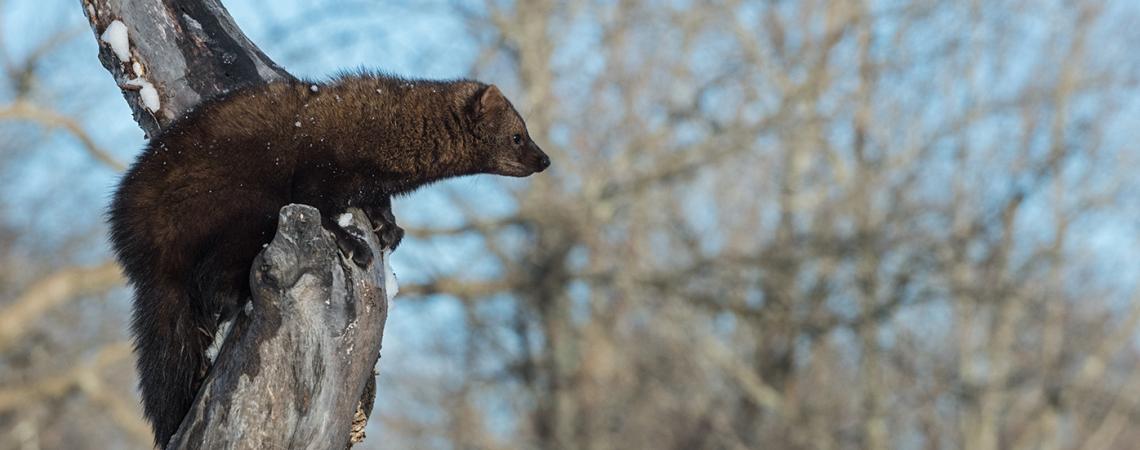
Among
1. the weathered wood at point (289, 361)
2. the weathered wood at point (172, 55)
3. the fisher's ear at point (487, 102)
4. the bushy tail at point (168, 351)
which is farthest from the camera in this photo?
the fisher's ear at point (487, 102)

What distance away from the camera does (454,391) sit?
57.1 ft

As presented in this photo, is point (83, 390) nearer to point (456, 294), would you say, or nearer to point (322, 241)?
point (456, 294)

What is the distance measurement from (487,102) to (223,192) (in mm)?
1608

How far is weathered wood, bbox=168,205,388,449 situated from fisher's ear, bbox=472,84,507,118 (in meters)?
1.74

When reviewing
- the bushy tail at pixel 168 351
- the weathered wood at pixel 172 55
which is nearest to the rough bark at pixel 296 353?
the bushy tail at pixel 168 351

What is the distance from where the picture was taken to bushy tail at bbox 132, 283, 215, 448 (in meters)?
4.31

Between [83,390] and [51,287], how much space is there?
2.95 feet

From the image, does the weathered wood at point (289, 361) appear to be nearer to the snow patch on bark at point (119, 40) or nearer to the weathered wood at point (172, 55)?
the weathered wood at point (172, 55)

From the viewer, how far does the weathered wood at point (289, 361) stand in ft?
13.0

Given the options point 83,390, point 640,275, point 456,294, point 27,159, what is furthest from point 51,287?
point 27,159

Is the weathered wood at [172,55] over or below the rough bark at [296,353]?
over

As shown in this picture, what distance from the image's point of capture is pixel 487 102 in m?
5.86

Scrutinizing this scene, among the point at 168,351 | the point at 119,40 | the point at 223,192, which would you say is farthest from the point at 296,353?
the point at 119,40

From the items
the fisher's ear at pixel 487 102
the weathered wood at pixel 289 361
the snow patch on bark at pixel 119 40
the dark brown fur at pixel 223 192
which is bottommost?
the weathered wood at pixel 289 361
